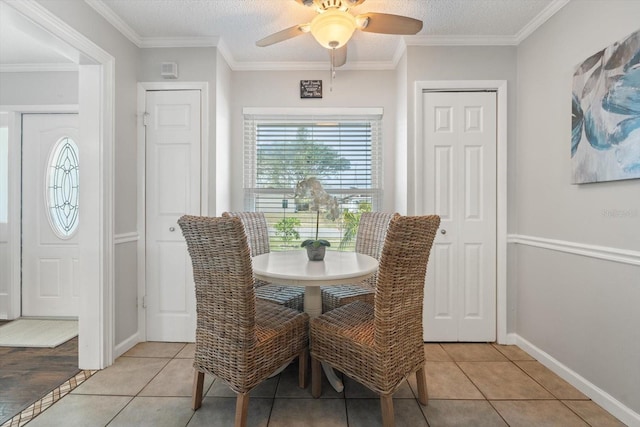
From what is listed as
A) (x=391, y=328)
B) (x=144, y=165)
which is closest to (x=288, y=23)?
(x=144, y=165)

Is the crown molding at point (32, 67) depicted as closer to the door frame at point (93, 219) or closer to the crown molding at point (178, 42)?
the crown molding at point (178, 42)

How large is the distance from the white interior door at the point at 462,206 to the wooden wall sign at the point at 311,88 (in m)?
1.02

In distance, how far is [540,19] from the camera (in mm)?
2268

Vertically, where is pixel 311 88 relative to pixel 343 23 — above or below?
above

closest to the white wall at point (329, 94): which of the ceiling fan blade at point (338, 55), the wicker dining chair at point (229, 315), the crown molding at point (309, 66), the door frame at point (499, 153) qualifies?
the crown molding at point (309, 66)

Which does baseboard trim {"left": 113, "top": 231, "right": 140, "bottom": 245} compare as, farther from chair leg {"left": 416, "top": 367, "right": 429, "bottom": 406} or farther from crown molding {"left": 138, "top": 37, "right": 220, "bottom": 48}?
chair leg {"left": 416, "top": 367, "right": 429, "bottom": 406}

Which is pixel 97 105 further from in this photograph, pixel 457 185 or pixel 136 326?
pixel 457 185

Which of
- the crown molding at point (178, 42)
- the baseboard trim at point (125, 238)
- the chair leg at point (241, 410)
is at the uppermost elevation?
the crown molding at point (178, 42)

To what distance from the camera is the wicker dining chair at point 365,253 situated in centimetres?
220

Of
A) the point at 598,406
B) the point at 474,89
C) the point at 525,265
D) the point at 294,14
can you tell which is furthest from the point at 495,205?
the point at 294,14

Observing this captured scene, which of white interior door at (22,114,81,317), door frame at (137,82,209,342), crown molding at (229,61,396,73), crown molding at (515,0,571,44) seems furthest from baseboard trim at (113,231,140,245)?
crown molding at (515,0,571,44)

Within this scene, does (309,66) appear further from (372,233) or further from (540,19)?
(540,19)

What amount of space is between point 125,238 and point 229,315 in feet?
4.79

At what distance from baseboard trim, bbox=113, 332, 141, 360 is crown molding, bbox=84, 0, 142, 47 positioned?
2428 mm
